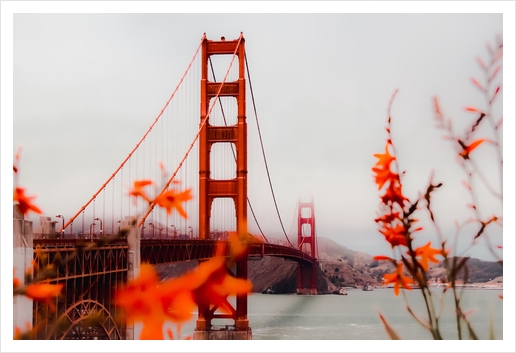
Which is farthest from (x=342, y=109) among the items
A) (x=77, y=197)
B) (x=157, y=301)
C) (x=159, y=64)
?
(x=157, y=301)

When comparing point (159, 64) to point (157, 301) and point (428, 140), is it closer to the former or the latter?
point (428, 140)

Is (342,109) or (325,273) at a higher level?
(342,109)

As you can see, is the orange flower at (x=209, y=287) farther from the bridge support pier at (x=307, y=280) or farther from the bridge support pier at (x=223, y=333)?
the bridge support pier at (x=307, y=280)

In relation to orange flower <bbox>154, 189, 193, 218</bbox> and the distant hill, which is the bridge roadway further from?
orange flower <bbox>154, 189, 193, 218</bbox>

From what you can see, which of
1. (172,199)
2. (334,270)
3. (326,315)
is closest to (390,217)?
(172,199)

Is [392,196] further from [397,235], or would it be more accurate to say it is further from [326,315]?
[326,315]

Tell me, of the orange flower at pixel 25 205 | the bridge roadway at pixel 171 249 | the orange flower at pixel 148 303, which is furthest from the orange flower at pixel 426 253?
the bridge roadway at pixel 171 249

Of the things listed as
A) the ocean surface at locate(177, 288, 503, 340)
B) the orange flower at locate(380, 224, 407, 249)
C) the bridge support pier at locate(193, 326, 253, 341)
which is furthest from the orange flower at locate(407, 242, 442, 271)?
the ocean surface at locate(177, 288, 503, 340)
